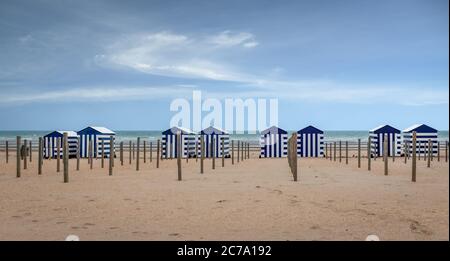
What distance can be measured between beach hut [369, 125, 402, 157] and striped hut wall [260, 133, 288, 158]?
227 inches

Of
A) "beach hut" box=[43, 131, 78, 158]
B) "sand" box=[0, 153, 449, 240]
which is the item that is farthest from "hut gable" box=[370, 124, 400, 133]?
"beach hut" box=[43, 131, 78, 158]

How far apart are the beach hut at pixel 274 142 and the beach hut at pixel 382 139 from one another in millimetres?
5749

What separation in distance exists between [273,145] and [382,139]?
23.0 ft

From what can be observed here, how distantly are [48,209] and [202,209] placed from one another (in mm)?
2887

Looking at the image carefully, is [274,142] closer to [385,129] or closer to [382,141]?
[382,141]

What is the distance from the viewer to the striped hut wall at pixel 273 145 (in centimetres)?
3181

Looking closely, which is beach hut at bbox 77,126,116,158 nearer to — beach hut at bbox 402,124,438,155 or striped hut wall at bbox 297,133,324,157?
striped hut wall at bbox 297,133,324,157

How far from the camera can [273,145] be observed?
3188cm

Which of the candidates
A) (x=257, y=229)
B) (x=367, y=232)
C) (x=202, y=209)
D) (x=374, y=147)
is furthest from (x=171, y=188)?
(x=374, y=147)

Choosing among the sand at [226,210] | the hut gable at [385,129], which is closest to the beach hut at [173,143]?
the hut gable at [385,129]

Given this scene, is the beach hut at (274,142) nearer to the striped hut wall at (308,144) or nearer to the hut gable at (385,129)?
the striped hut wall at (308,144)

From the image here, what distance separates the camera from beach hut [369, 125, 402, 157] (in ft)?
106


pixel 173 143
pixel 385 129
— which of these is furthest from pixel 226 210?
pixel 385 129
